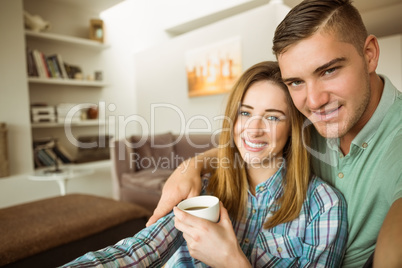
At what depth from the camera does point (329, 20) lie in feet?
1.36

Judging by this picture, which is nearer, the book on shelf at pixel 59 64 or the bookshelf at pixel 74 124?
the bookshelf at pixel 74 124

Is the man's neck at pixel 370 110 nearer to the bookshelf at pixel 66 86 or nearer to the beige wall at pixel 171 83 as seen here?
the beige wall at pixel 171 83

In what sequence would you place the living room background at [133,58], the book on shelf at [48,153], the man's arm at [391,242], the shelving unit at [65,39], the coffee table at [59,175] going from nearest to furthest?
the man's arm at [391,242]
the living room background at [133,58]
the coffee table at [59,175]
the book on shelf at [48,153]
the shelving unit at [65,39]

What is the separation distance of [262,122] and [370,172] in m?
0.23

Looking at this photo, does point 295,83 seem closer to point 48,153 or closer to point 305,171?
point 305,171

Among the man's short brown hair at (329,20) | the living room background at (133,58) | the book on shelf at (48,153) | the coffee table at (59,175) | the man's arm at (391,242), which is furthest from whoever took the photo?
the book on shelf at (48,153)

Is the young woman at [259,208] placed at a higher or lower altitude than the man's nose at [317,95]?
lower

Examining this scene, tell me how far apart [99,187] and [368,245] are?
2.49 metres

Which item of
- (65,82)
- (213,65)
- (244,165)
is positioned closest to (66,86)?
(65,82)

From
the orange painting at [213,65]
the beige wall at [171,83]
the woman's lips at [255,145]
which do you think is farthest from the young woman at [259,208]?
the beige wall at [171,83]

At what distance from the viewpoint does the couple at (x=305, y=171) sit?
0.42 meters

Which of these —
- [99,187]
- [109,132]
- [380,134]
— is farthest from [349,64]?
[109,132]

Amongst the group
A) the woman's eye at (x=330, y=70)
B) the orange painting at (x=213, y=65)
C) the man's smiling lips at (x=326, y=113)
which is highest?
the orange painting at (x=213, y=65)

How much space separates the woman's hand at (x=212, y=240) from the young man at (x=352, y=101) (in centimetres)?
9
